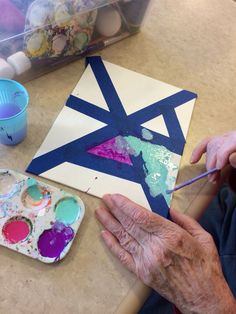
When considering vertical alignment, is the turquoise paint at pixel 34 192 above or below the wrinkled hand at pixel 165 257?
above

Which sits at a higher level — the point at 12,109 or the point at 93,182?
the point at 12,109

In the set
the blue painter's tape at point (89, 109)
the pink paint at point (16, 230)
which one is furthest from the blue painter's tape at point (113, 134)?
the pink paint at point (16, 230)

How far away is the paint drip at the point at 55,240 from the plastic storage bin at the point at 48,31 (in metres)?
0.36

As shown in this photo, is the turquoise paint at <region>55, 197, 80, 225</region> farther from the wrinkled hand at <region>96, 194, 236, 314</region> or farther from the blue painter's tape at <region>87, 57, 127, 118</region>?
the blue painter's tape at <region>87, 57, 127, 118</region>

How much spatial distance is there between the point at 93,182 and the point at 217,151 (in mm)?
269

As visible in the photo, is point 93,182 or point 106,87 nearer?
point 93,182

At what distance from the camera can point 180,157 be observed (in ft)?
2.61

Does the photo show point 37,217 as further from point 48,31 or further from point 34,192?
point 48,31

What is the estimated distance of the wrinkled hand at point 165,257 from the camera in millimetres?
620

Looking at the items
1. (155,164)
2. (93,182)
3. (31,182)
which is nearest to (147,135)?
(155,164)

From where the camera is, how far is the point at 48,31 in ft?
2.55

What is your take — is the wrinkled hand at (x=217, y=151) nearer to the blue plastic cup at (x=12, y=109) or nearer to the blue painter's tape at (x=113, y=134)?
the blue painter's tape at (x=113, y=134)

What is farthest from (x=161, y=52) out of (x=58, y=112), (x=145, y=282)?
(x=145, y=282)

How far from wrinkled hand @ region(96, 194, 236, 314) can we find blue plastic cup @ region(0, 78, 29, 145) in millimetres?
217
